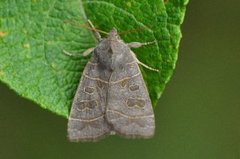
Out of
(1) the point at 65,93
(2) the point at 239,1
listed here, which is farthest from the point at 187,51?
(1) the point at 65,93

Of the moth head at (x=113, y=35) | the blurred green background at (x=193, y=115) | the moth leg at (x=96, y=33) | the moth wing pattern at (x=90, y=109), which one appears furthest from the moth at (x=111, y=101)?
the blurred green background at (x=193, y=115)

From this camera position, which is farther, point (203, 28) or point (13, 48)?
point (203, 28)

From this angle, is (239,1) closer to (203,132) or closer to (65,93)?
(203,132)

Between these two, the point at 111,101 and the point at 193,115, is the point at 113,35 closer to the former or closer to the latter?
the point at 111,101

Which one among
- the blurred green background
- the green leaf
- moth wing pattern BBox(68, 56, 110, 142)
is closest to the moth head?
the green leaf

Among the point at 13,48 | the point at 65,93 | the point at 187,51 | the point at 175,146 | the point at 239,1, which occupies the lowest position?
the point at 175,146

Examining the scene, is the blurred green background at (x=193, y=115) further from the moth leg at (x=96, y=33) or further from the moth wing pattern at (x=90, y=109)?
the moth leg at (x=96, y=33)

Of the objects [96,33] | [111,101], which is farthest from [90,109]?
[96,33]
